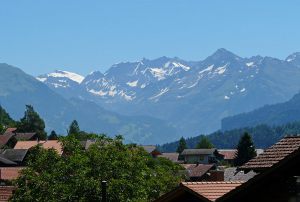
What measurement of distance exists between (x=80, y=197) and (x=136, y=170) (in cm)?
409

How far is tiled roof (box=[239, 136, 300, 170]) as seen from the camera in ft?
54.9

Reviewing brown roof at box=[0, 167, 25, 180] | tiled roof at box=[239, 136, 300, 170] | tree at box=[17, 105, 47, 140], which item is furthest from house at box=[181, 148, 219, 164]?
tiled roof at box=[239, 136, 300, 170]

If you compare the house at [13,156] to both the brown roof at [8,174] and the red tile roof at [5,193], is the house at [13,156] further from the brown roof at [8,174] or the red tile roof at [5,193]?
the red tile roof at [5,193]

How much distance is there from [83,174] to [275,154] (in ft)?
57.1

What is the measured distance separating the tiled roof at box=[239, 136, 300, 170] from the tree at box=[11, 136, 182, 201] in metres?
15.9

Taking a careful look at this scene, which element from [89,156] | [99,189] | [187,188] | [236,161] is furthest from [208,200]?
[236,161]

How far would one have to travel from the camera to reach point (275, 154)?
17.1 metres

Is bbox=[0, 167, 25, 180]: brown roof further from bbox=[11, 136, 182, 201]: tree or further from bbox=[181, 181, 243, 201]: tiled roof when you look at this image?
bbox=[181, 181, 243, 201]: tiled roof

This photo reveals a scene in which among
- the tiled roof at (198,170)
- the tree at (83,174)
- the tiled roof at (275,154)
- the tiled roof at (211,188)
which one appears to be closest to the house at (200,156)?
the tiled roof at (198,170)

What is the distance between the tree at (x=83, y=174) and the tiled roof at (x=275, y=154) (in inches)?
628

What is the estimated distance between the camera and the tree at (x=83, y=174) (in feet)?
108

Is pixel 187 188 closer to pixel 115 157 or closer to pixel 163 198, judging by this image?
pixel 163 198

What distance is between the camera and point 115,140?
127 ft

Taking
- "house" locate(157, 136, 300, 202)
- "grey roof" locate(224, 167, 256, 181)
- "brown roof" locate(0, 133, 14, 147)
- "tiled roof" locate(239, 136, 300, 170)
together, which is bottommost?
"house" locate(157, 136, 300, 202)
